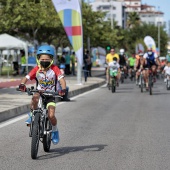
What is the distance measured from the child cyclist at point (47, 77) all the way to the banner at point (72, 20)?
18.0 metres

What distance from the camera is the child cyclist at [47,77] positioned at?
9414 mm

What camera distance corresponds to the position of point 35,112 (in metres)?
9.27

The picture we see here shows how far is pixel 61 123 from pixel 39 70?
484 centimetres

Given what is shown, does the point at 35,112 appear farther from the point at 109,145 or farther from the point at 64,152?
the point at 109,145

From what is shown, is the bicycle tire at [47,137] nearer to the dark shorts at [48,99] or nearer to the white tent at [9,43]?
the dark shorts at [48,99]

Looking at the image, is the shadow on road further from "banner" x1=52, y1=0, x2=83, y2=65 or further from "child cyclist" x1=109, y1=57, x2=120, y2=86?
"banner" x1=52, y1=0, x2=83, y2=65

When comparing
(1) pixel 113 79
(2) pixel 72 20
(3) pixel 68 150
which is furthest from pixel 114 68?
(3) pixel 68 150

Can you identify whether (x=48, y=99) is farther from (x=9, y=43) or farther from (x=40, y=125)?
(x=9, y=43)

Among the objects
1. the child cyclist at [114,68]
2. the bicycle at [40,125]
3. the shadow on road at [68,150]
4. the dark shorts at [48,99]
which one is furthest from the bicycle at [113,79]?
the dark shorts at [48,99]

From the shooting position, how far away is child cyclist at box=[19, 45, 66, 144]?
9.41 m

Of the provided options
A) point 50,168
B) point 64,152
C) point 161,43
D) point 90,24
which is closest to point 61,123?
point 64,152

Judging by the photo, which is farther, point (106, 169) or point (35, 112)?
point (35, 112)

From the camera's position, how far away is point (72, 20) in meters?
28.1

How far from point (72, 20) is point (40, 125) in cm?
1916
